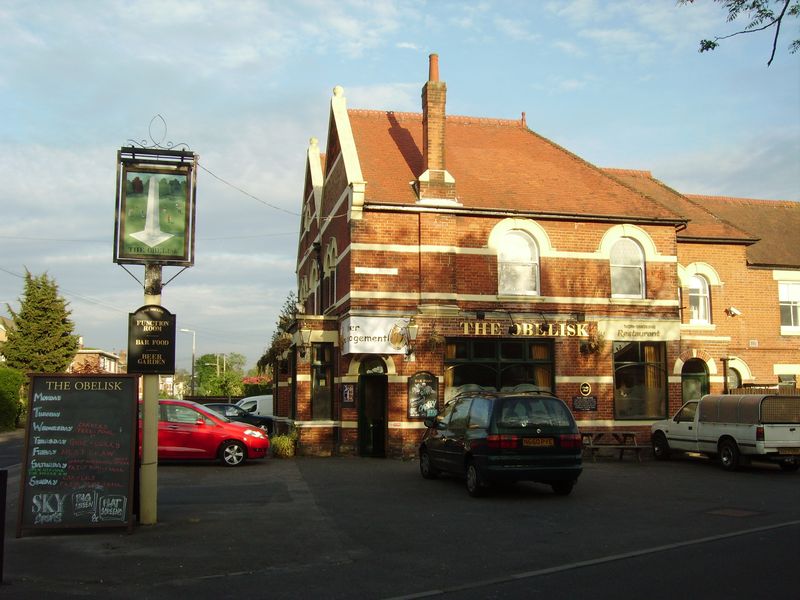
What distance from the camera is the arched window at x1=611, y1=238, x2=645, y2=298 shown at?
74.1 feet

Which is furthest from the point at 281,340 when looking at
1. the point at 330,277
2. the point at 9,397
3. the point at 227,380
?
the point at 227,380

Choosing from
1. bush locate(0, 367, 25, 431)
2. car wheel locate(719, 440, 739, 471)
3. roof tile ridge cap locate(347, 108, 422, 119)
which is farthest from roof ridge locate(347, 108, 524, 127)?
bush locate(0, 367, 25, 431)

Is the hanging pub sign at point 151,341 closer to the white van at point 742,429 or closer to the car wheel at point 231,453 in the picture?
the car wheel at point 231,453

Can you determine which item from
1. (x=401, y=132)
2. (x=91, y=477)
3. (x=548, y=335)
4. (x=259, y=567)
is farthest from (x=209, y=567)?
(x=401, y=132)

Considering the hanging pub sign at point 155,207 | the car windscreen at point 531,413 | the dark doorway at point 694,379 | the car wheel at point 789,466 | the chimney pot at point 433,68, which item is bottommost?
the car wheel at point 789,466

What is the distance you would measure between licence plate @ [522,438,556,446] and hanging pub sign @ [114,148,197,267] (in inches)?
238

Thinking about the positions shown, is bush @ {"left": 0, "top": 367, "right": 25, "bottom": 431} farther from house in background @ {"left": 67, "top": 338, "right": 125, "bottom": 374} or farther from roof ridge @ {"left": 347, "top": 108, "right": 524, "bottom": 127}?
roof ridge @ {"left": 347, "top": 108, "right": 524, "bottom": 127}

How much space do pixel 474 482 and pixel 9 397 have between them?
108ft

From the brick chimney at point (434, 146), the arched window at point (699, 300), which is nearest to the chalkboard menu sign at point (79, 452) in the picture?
the brick chimney at point (434, 146)

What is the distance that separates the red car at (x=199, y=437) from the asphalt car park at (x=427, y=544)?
3860mm

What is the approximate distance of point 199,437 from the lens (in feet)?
61.2

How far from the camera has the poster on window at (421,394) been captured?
20.5 meters

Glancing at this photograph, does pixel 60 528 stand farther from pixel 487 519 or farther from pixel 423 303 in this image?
pixel 423 303

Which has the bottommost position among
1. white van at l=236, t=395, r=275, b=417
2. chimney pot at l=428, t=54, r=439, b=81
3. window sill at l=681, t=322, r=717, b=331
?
white van at l=236, t=395, r=275, b=417
